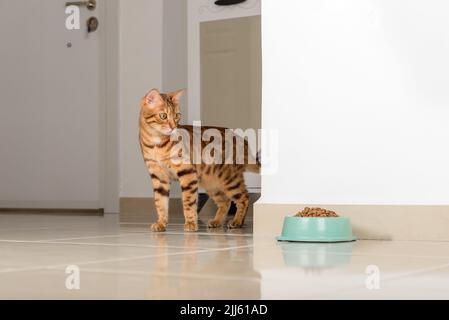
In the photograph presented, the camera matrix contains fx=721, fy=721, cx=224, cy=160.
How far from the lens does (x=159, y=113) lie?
8.78ft

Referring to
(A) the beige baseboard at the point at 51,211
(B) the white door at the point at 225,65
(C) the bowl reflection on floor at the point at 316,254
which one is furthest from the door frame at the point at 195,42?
(C) the bowl reflection on floor at the point at 316,254

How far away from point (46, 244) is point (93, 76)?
9.45ft

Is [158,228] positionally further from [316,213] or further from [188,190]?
[316,213]

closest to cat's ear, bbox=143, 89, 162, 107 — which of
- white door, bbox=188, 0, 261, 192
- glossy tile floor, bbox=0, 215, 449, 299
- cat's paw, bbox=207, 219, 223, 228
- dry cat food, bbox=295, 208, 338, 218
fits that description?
cat's paw, bbox=207, 219, 223, 228

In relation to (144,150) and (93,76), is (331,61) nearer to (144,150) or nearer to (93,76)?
(144,150)

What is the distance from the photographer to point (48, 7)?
495 cm

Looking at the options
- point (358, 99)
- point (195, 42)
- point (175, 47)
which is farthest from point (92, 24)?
point (358, 99)

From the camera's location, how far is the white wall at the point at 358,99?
83.4 inches

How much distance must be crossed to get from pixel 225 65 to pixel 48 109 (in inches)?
56.3

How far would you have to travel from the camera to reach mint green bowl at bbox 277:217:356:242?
6.66 ft

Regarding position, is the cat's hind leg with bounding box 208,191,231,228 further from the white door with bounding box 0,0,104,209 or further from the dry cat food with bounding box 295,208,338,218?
the white door with bounding box 0,0,104,209

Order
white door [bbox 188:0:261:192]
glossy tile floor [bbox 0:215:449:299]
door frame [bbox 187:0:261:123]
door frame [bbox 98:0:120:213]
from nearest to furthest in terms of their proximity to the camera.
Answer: glossy tile floor [bbox 0:215:449:299] → white door [bbox 188:0:261:192] → door frame [bbox 187:0:261:123] → door frame [bbox 98:0:120:213]

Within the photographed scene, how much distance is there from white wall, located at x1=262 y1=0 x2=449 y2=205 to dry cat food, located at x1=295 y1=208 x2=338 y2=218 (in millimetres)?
153
